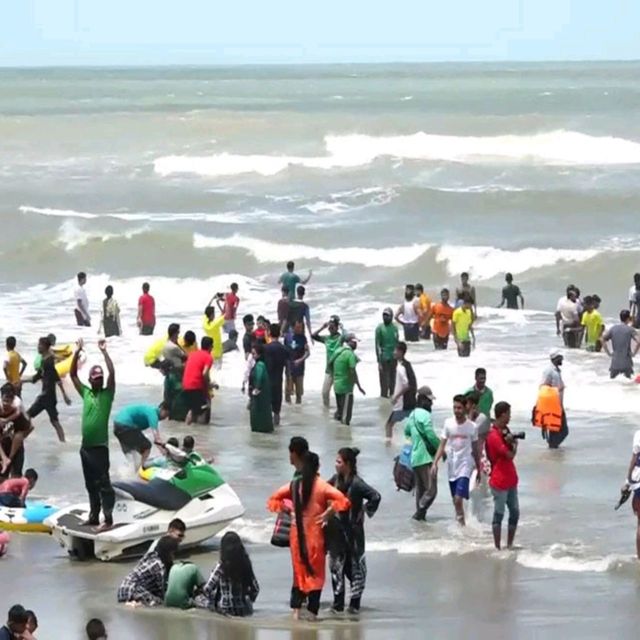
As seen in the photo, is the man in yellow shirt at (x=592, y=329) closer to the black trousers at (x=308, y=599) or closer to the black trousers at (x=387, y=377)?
the black trousers at (x=387, y=377)

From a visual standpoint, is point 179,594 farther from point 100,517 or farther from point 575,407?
point 575,407

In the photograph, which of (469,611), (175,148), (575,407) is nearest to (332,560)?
(469,611)

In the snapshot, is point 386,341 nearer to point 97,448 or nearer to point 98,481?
point 97,448

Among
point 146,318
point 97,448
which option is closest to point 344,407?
point 97,448

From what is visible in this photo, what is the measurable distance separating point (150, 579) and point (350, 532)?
4.95ft

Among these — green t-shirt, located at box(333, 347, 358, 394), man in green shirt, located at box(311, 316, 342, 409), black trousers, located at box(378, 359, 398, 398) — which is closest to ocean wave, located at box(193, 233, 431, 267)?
black trousers, located at box(378, 359, 398, 398)

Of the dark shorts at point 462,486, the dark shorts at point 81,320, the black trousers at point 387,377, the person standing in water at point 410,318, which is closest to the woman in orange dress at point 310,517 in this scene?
the dark shorts at point 462,486

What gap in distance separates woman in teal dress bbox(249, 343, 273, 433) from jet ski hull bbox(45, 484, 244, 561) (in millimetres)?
5445

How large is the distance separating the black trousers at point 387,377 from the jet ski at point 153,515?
789 centimetres

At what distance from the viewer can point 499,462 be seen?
1394 centimetres

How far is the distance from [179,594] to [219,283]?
959 inches

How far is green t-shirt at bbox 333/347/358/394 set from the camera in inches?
796

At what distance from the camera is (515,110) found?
3282 inches

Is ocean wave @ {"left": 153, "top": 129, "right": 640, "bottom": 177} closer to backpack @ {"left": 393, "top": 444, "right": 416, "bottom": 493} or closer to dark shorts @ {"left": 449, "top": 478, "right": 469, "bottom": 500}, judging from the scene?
backpack @ {"left": 393, "top": 444, "right": 416, "bottom": 493}
